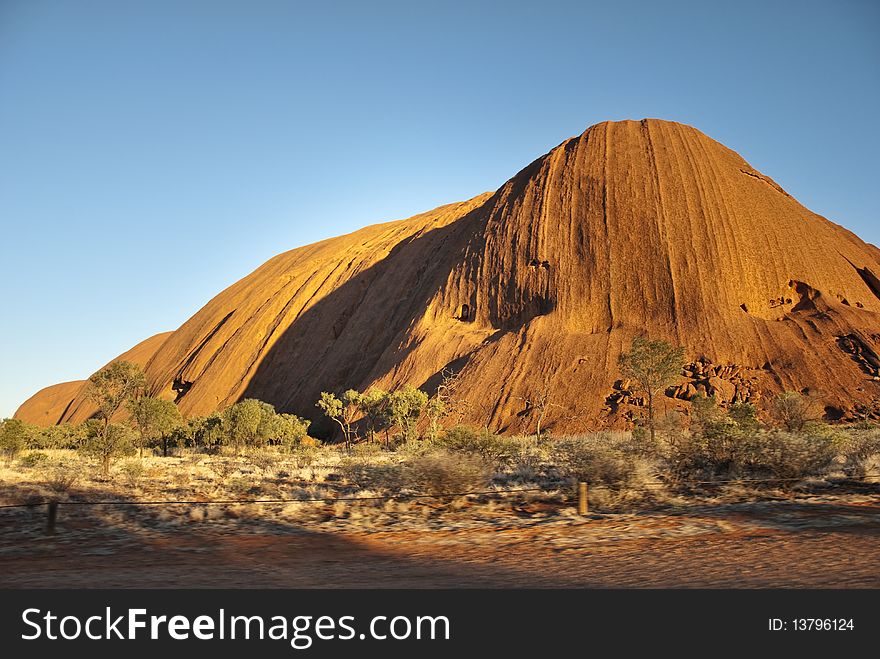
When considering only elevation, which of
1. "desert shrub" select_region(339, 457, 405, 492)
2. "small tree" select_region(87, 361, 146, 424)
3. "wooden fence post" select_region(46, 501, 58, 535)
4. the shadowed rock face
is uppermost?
the shadowed rock face

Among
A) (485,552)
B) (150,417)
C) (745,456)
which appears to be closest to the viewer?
(485,552)

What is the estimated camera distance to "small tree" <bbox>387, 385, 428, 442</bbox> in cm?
3938

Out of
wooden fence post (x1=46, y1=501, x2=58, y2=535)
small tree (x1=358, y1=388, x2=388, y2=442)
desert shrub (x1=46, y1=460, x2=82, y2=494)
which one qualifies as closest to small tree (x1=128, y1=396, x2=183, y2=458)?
small tree (x1=358, y1=388, x2=388, y2=442)

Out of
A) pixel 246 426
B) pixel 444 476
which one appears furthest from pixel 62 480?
pixel 246 426

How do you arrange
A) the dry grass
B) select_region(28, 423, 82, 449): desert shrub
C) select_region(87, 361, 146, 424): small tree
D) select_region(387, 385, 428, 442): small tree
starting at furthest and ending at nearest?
select_region(28, 423, 82, 449): desert shrub
select_region(387, 385, 428, 442): small tree
select_region(87, 361, 146, 424): small tree
the dry grass

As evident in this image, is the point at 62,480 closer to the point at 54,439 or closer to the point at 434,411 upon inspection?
the point at 434,411

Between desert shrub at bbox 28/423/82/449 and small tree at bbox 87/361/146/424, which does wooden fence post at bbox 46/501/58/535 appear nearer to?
small tree at bbox 87/361/146/424

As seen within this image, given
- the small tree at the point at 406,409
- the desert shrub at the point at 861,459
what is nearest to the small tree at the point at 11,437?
the small tree at the point at 406,409

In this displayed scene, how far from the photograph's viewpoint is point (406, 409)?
130 feet

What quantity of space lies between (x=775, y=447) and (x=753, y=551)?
7.86 meters

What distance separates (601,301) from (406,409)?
60.5 feet

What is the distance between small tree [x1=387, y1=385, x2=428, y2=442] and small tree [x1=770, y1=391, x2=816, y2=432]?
2040cm

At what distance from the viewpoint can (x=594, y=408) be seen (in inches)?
1591
